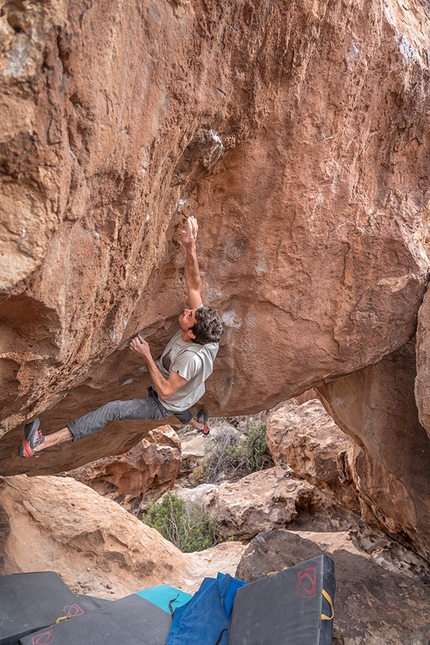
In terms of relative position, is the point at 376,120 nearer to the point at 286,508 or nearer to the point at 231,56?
the point at 231,56

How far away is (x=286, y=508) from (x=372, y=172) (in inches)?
213

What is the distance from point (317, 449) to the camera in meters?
7.07

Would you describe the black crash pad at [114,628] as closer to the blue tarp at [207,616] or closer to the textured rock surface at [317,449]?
the blue tarp at [207,616]

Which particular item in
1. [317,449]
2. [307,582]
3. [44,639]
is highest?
[307,582]

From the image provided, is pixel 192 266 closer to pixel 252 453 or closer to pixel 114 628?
pixel 114 628

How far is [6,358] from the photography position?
2.30m

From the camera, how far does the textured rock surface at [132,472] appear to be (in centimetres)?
852

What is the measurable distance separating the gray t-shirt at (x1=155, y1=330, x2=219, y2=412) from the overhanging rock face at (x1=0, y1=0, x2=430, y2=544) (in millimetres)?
200

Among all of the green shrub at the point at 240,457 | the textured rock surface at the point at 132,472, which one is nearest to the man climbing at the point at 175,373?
the textured rock surface at the point at 132,472

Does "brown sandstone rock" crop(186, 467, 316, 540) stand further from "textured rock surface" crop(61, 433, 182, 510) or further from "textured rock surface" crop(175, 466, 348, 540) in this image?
"textured rock surface" crop(61, 433, 182, 510)

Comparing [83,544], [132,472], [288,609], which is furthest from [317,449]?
[288,609]

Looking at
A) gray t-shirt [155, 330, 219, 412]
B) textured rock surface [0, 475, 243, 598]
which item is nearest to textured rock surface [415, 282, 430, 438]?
gray t-shirt [155, 330, 219, 412]

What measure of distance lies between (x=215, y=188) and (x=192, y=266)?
537 millimetres

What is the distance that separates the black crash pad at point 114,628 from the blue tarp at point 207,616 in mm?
115
